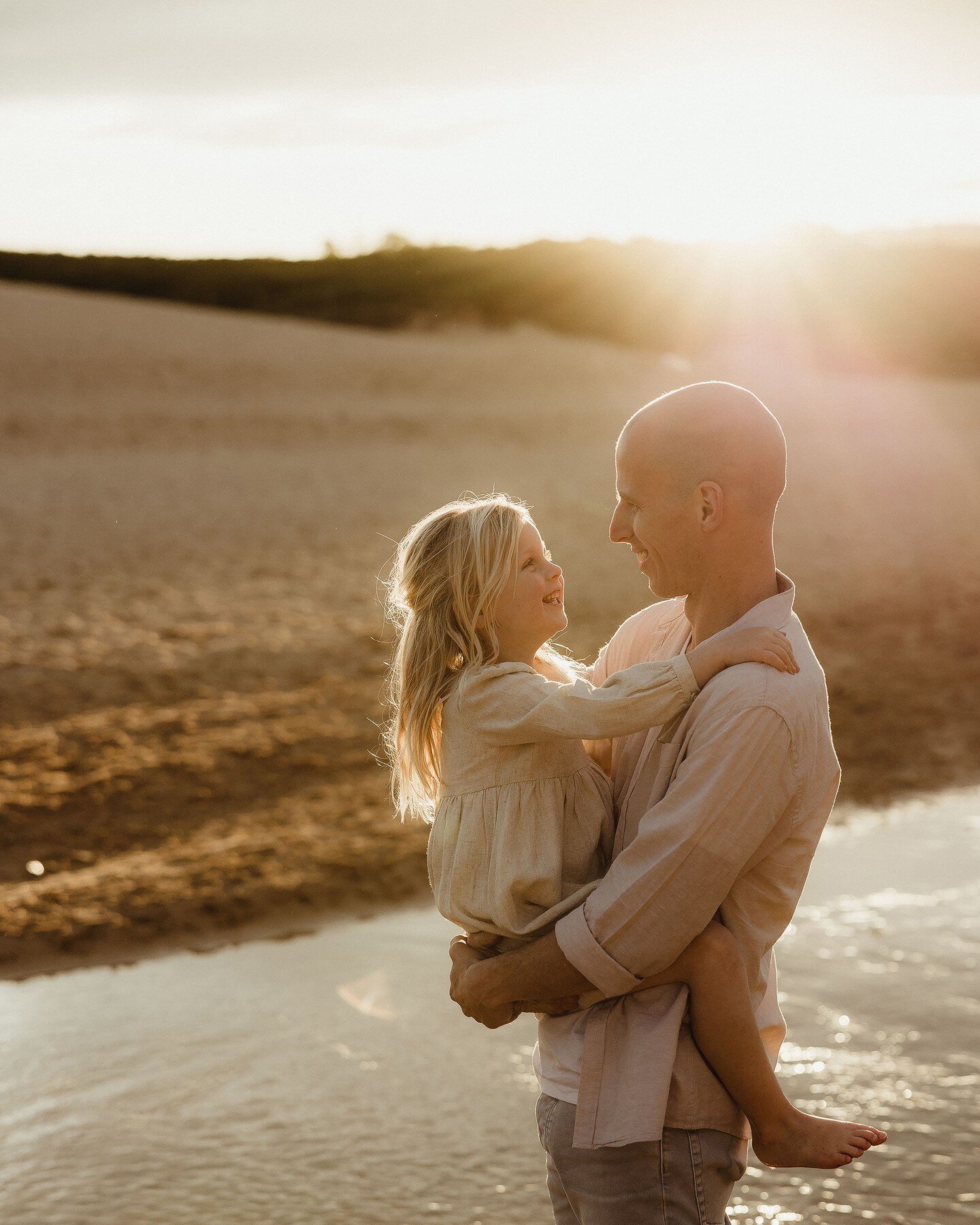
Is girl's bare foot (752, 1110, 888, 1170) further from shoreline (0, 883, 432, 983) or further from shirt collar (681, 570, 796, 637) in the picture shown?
shoreline (0, 883, 432, 983)

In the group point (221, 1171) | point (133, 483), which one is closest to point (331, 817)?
point (221, 1171)

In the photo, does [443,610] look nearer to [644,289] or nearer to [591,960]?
[591,960]

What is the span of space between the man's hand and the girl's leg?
29 cm

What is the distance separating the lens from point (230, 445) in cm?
2103

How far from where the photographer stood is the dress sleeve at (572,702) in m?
2.38

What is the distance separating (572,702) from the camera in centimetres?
249

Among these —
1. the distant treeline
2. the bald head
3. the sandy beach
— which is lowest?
the sandy beach

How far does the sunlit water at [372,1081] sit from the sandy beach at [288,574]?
615mm

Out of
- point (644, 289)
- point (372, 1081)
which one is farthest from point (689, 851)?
point (644, 289)

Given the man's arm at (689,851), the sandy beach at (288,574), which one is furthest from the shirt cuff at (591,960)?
the sandy beach at (288,574)

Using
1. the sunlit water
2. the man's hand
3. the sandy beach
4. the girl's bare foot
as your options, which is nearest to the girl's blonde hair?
the man's hand

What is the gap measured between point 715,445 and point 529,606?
0.60 meters

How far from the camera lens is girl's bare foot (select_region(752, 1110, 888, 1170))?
2355 millimetres

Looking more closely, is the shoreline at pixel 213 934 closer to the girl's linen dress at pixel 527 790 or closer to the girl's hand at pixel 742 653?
the girl's linen dress at pixel 527 790
